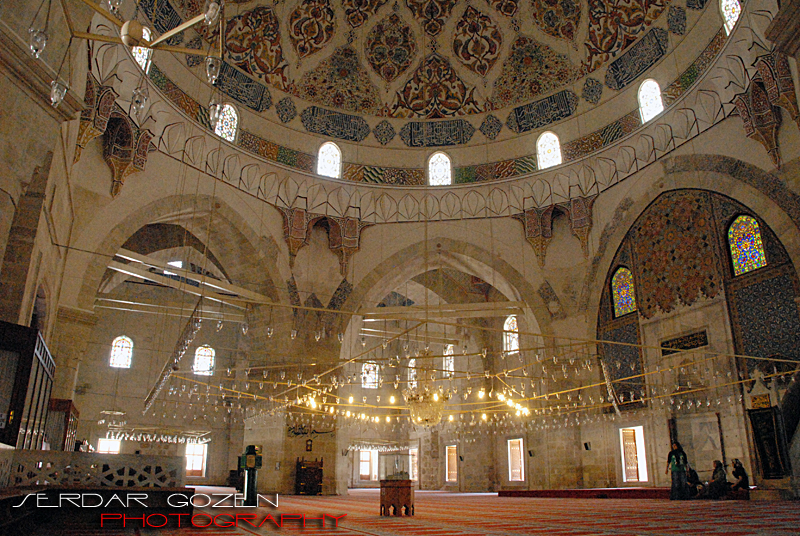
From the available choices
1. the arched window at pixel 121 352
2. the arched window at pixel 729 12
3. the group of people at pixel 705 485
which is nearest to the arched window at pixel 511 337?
the group of people at pixel 705 485

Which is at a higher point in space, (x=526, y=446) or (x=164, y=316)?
(x=164, y=316)

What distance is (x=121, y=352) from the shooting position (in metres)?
16.6

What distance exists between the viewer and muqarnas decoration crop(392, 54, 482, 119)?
585 inches

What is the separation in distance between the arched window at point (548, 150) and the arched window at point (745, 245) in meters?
4.60

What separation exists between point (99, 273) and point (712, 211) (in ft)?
35.0

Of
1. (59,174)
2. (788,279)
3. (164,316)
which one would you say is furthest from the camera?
(164,316)

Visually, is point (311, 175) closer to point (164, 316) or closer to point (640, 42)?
point (164, 316)

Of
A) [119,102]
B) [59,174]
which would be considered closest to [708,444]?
[59,174]

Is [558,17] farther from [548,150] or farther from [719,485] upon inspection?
[719,485]

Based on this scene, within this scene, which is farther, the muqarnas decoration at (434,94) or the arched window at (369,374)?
the muqarnas decoration at (434,94)

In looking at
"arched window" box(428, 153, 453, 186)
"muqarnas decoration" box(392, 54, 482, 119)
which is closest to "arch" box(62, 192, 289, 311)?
"arched window" box(428, 153, 453, 186)

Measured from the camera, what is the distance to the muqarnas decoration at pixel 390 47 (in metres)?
14.6

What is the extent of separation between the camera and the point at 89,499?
4.34 m

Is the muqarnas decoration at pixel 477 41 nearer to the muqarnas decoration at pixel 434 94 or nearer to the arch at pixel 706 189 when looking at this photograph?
the muqarnas decoration at pixel 434 94
